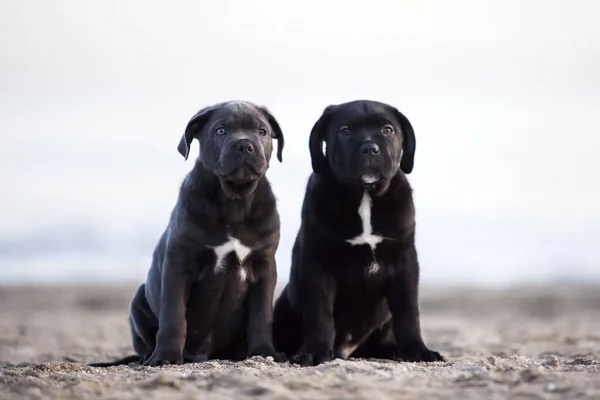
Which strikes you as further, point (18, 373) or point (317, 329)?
point (317, 329)

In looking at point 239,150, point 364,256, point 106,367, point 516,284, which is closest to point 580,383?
point 364,256

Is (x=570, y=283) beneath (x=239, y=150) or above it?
beneath

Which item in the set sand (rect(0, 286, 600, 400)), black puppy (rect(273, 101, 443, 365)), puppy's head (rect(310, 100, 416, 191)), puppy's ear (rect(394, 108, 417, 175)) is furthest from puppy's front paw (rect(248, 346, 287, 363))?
puppy's ear (rect(394, 108, 417, 175))

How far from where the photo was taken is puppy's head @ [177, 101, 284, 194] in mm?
8875

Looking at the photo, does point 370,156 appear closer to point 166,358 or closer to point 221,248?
point 221,248

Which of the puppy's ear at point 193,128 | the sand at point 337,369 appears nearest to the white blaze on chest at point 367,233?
the sand at point 337,369

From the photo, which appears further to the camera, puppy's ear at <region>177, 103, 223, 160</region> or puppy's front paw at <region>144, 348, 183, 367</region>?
puppy's ear at <region>177, 103, 223, 160</region>

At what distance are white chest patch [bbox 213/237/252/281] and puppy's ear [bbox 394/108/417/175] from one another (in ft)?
4.62

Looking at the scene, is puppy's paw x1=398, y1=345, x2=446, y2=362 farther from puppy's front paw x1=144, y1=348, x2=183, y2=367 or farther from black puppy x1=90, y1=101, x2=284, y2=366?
puppy's front paw x1=144, y1=348, x2=183, y2=367

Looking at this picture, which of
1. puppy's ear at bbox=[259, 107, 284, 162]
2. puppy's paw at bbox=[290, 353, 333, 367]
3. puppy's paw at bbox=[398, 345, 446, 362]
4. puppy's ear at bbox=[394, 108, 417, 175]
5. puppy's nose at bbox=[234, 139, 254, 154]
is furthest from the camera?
puppy's ear at bbox=[259, 107, 284, 162]

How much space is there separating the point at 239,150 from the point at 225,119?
42 cm

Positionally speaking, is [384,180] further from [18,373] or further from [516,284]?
[516,284]

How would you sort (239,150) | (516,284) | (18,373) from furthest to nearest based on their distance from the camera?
(516,284), (239,150), (18,373)

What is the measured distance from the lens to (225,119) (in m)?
9.16
